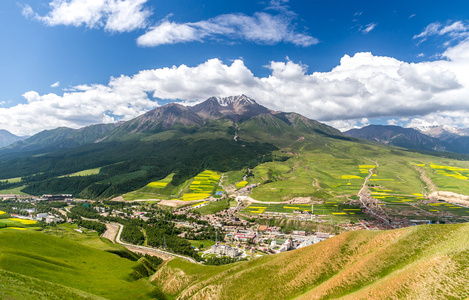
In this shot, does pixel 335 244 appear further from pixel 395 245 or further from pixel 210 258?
pixel 210 258

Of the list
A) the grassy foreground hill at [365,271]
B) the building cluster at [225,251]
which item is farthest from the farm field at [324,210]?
the grassy foreground hill at [365,271]

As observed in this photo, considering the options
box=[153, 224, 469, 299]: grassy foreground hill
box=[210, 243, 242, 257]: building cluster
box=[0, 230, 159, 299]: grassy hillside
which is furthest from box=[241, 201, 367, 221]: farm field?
box=[0, 230, 159, 299]: grassy hillside

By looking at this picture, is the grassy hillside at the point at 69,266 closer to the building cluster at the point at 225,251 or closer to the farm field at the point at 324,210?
the building cluster at the point at 225,251

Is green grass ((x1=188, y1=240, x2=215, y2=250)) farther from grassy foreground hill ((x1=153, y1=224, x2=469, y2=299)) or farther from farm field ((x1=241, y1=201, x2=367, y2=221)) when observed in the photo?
grassy foreground hill ((x1=153, y1=224, x2=469, y2=299))

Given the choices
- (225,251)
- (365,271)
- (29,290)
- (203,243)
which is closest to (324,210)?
(225,251)

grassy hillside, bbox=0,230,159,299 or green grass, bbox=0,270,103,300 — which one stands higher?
green grass, bbox=0,270,103,300

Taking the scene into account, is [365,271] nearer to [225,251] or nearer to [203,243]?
[225,251]
